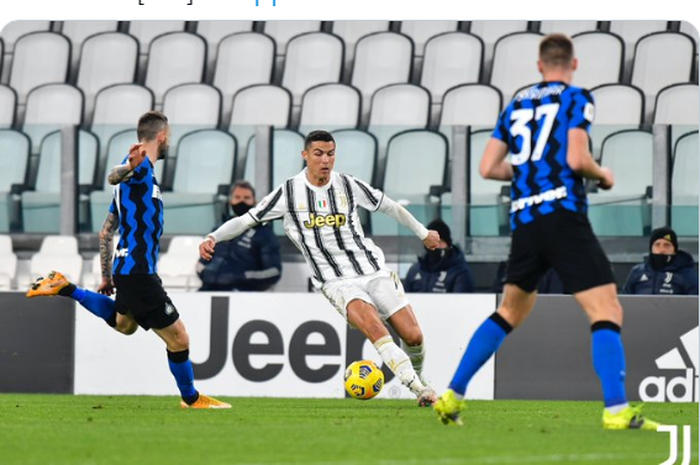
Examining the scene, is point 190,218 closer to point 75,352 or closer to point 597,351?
point 75,352

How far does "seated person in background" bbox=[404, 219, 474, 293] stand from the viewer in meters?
11.1

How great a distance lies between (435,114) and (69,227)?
427 centimetres

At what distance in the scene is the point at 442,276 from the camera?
11078mm

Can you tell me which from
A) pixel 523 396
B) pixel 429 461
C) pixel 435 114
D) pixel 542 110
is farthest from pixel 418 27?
pixel 429 461

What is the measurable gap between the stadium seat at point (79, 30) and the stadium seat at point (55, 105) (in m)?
0.42

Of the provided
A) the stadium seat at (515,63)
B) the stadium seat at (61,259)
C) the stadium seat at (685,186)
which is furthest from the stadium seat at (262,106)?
the stadium seat at (685,186)

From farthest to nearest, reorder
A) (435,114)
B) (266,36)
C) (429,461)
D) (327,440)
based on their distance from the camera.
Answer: (266,36) < (435,114) < (327,440) < (429,461)

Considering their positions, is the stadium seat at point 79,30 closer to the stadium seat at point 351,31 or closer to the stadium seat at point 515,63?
the stadium seat at point 351,31

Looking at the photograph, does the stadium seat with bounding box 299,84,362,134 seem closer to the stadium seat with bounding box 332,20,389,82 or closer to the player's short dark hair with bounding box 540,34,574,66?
the stadium seat with bounding box 332,20,389,82

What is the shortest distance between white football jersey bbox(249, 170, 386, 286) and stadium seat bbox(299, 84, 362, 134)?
5.86 metres

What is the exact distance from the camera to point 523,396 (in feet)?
34.9

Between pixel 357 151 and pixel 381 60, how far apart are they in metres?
3.29

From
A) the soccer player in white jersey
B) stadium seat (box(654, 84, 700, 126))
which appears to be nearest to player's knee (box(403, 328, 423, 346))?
Result: the soccer player in white jersey

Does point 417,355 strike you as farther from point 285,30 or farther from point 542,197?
point 285,30
